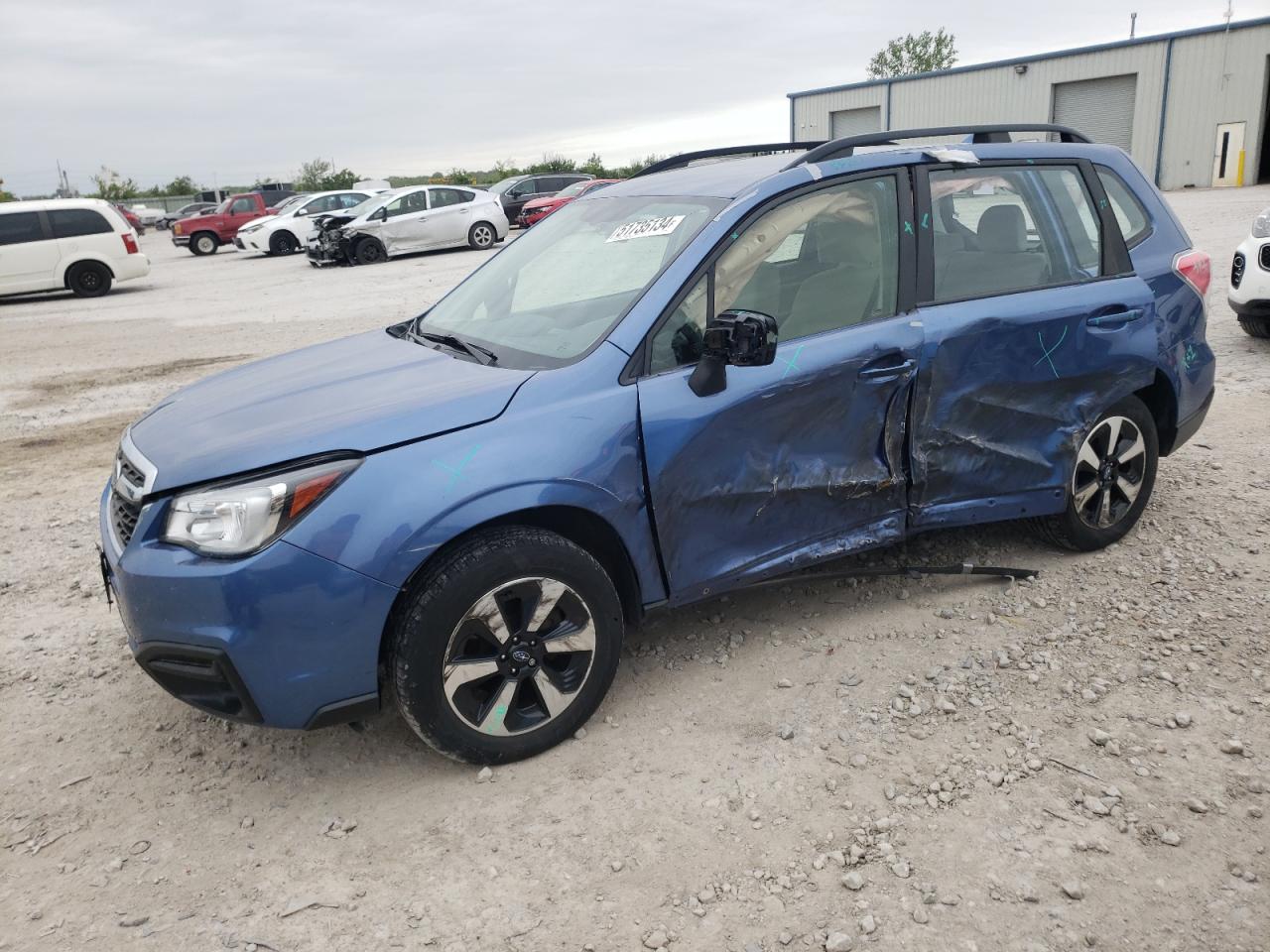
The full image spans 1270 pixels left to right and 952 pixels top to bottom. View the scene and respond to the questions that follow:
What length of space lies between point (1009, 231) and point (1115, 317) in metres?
0.59

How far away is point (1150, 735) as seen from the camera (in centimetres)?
312

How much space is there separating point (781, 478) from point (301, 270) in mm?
18901

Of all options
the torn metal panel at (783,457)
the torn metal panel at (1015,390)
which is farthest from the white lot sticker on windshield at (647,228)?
the torn metal panel at (1015,390)

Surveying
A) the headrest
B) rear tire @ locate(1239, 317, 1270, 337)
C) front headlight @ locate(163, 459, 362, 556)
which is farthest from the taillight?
rear tire @ locate(1239, 317, 1270, 337)

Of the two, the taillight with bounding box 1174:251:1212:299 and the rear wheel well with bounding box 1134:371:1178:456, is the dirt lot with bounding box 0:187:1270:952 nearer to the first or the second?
the rear wheel well with bounding box 1134:371:1178:456

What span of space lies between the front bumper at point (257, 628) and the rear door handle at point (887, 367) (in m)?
1.83

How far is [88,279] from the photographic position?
1786 centimetres

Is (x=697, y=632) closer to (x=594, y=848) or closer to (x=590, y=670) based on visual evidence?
(x=590, y=670)

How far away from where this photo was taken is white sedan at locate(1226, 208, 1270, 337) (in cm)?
757

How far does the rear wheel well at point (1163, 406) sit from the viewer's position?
14.3 ft

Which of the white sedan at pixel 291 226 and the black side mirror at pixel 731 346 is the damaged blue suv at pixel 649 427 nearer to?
the black side mirror at pixel 731 346

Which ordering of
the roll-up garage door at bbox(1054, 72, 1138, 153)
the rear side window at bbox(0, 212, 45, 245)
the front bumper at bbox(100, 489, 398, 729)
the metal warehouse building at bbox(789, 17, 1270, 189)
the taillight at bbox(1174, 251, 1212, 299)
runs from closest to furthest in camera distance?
the front bumper at bbox(100, 489, 398, 729), the taillight at bbox(1174, 251, 1212, 299), the rear side window at bbox(0, 212, 45, 245), the metal warehouse building at bbox(789, 17, 1270, 189), the roll-up garage door at bbox(1054, 72, 1138, 153)

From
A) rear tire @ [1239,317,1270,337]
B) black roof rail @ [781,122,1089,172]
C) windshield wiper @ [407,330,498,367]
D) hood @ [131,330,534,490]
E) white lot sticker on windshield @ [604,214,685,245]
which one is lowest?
rear tire @ [1239,317,1270,337]

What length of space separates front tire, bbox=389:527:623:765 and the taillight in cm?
297
